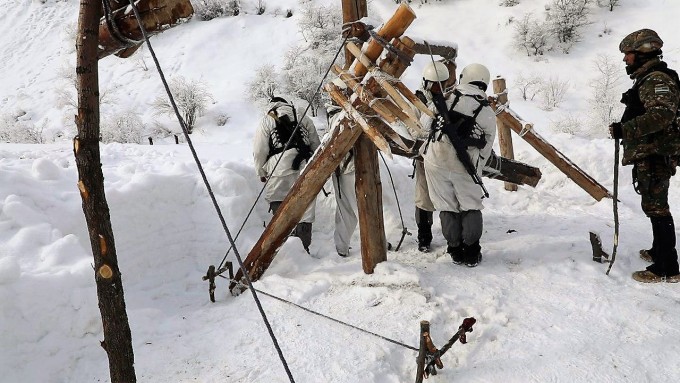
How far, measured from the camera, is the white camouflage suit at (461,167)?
391 cm

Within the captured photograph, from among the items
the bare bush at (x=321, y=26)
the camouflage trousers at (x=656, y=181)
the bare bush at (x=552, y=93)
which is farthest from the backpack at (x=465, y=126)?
the bare bush at (x=321, y=26)

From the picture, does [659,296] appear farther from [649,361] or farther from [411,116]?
[411,116]

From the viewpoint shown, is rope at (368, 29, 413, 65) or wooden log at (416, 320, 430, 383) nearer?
wooden log at (416, 320, 430, 383)

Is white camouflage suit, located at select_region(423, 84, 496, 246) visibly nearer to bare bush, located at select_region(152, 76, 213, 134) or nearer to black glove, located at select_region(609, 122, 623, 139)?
black glove, located at select_region(609, 122, 623, 139)

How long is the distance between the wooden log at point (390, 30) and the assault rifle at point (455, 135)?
79cm

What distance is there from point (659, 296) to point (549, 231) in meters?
1.59

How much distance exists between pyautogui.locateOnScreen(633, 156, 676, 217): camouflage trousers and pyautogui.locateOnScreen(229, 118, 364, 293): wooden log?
2269mm

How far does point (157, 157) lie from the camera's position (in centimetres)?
598

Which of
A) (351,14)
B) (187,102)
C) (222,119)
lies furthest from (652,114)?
(187,102)

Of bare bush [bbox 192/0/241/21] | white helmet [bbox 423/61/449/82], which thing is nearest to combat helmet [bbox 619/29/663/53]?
white helmet [bbox 423/61/449/82]

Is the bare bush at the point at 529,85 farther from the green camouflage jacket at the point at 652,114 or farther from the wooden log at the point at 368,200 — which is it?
the wooden log at the point at 368,200

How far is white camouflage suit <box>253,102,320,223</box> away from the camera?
15.7ft

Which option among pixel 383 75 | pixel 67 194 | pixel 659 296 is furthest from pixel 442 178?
pixel 67 194

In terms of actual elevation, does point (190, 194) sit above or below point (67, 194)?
below
